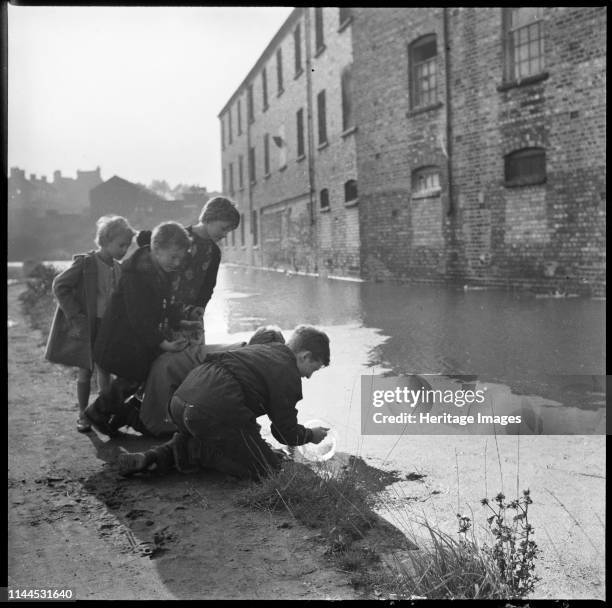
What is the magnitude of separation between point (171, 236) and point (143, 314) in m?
0.53

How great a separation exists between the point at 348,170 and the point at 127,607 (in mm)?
2858

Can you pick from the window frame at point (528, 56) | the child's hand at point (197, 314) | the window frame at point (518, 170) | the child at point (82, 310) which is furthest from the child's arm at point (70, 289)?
the window frame at point (528, 56)

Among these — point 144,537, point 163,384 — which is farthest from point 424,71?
point 144,537

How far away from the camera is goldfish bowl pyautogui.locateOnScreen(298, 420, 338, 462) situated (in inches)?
129

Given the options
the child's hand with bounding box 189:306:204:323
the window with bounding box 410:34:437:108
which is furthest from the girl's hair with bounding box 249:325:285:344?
the window with bounding box 410:34:437:108

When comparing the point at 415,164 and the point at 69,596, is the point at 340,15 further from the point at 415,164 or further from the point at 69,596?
the point at 69,596

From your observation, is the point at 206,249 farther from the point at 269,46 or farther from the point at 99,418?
the point at 99,418

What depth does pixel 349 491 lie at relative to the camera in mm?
3059

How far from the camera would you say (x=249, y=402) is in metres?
3.40

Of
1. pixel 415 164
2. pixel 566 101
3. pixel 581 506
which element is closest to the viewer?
pixel 581 506

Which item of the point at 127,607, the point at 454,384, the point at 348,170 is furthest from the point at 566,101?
the point at 127,607

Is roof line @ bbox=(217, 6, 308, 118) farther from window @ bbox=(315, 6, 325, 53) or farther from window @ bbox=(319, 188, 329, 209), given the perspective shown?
window @ bbox=(319, 188, 329, 209)

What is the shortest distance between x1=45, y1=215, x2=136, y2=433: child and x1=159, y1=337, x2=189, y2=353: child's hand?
0.52m

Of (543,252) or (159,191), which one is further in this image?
(543,252)
